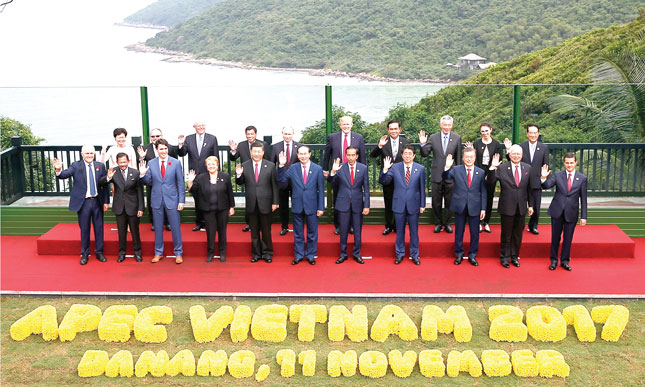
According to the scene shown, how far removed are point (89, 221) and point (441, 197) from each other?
5.31 m

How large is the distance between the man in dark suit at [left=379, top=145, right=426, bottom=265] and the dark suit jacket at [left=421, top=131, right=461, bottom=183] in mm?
762

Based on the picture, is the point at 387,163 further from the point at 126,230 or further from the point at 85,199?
the point at 85,199

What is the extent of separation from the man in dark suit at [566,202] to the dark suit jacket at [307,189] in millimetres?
3155

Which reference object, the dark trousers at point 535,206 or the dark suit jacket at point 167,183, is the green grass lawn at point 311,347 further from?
the dark trousers at point 535,206

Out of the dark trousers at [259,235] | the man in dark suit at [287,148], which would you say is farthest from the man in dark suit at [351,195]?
the dark trousers at [259,235]

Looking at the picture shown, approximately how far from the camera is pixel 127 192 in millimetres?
10102

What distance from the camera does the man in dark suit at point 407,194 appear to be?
9.80 m

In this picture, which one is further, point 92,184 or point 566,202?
point 92,184

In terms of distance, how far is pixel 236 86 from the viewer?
11844 millimetres

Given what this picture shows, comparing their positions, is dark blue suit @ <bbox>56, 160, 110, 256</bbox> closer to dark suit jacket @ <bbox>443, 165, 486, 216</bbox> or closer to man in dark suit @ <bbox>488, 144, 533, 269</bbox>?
dark suit jacket @ <bbox>443, 165, 486, 216</bbox>

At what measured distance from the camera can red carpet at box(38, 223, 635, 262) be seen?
34.1 ft

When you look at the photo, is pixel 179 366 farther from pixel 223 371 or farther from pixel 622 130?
pixel 622 130

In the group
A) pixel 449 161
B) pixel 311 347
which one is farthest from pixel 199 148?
pixel 311 347

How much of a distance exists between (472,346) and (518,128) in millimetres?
5092
